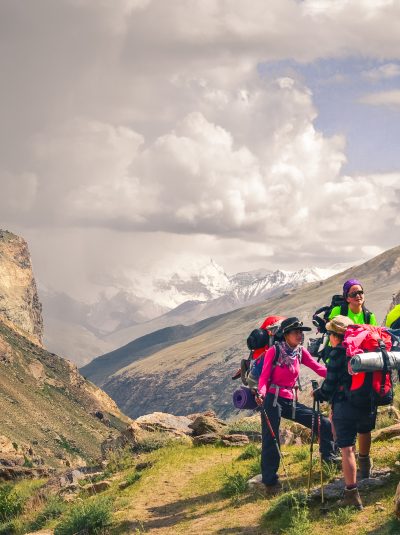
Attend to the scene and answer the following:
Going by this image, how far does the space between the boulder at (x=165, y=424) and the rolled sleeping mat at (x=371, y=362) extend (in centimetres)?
1308

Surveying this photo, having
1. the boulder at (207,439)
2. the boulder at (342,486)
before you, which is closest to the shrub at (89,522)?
the boulder at (342,486)

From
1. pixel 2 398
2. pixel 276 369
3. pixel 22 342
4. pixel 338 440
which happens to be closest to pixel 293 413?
pixel 276 369

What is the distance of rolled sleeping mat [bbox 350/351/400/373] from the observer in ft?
28.9

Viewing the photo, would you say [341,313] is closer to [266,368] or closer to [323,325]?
[323,325]

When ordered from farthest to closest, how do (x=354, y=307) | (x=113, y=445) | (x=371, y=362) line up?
(x=113, y=445) < (x=354, y=307) < (x=371, y=362)

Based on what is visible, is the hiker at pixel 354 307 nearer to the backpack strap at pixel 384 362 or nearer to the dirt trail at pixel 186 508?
the backpack strap at pixel 384 362

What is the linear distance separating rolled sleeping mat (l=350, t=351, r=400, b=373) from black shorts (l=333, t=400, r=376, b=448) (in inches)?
37.6

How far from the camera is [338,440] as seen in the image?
9641mm

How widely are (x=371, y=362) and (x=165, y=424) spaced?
15.0m

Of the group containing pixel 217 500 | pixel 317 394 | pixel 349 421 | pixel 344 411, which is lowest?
pixel 217 500

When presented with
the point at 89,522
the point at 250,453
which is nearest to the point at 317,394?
the point at 89,522

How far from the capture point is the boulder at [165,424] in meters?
21.8

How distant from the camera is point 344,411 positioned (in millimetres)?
9633

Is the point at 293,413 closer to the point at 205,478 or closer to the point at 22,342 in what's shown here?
the point at 205,478
